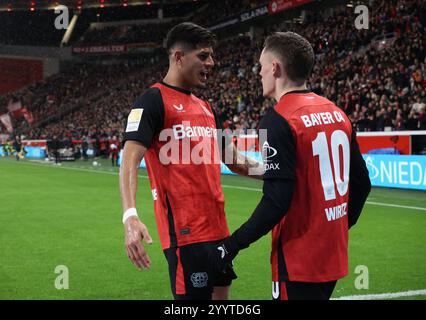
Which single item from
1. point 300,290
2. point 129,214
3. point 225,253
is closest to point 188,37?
point 129,214

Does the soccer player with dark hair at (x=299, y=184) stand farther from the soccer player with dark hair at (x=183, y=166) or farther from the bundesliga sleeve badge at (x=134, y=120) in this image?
the bundesliga sleeve badge at (x=134, y=120)

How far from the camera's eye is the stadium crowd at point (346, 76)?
1841 cm

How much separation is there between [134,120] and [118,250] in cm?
464

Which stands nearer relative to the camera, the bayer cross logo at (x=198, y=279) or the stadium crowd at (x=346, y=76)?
the bayer cross logo at (x=198, y=279)

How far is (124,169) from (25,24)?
2242 inches

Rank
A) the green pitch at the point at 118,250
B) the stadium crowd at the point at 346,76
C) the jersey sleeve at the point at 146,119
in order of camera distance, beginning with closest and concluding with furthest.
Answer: the jersey sleeve at the point at 146,119, the green pitch at the point at 118,250, the stadium crowd at the point at 346,76

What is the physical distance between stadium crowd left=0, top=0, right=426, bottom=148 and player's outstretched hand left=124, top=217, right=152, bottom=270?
48.5 ft

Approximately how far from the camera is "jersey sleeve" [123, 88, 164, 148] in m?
3.13

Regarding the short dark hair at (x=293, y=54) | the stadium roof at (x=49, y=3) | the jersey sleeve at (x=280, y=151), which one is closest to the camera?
the jersey sleeve at (x=280, y=151)

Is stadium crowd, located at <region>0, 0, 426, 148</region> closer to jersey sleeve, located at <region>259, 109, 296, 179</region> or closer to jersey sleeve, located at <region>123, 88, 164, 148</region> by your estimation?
jersey sleeve, located at <region>123, 88, 164, 148</region>

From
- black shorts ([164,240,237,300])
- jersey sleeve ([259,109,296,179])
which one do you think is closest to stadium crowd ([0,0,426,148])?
black shorts ([164,240,237,300])

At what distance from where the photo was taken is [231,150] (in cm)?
382

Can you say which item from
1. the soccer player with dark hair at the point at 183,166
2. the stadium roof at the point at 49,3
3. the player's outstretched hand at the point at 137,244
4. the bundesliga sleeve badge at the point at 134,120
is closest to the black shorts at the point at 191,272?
the soccer player with dark hair at the point at 183,166

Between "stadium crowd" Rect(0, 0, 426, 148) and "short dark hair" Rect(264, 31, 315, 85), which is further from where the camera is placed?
"stadium crowd" Rect(0, 0, 426, 148)
